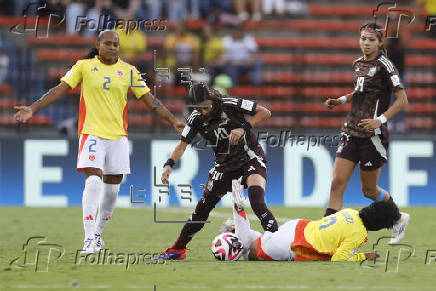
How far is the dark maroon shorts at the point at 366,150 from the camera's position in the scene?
10.2 meters

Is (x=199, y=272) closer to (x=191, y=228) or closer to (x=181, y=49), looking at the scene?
(x=191, y=228)

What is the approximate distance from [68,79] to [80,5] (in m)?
10.1

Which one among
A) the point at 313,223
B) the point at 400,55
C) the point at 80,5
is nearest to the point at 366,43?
the point at 313,223

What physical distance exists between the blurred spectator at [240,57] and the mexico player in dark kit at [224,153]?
8.47 m

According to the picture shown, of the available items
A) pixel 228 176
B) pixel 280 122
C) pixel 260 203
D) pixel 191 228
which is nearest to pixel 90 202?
pixel 191 228

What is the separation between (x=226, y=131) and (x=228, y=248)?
45.8 inches

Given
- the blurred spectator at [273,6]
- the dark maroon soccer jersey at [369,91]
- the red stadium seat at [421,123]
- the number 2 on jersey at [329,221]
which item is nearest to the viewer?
the number 2 on jersey at [329,221]

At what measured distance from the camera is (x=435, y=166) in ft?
55.0

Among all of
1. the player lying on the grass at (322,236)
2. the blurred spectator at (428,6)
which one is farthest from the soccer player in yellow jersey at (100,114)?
the blurred spectator at (428,6)

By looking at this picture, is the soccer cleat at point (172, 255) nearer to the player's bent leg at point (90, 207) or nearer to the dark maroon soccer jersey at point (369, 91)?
the player's bent leg at point (90, 207)

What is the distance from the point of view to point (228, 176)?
9.55 metres

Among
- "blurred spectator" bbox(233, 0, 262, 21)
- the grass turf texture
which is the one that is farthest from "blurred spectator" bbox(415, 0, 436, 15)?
the grass turf texture

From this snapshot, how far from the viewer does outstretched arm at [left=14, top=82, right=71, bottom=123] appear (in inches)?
349

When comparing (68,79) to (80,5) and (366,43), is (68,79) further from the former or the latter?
(80,5)
